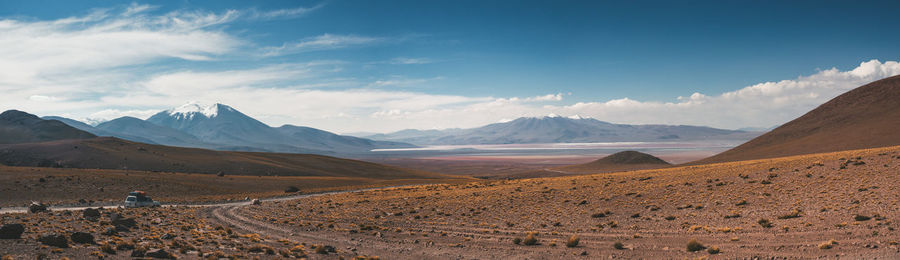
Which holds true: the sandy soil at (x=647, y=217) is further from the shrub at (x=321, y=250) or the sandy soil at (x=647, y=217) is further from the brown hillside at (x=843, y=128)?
the brown hillside at (x=843, y=128)

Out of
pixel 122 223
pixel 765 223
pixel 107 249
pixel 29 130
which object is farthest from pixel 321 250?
pixel 29 130

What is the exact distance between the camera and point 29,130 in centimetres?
16900

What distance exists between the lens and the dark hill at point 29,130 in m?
157

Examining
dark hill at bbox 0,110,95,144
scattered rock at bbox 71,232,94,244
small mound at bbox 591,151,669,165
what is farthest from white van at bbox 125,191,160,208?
A: dark hill at bbox 0,110,95,144

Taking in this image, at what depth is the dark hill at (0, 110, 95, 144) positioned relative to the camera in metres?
157

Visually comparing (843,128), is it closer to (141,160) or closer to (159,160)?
(159,160)

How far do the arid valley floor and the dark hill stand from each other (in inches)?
6957

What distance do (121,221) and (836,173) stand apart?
46992 millimetres

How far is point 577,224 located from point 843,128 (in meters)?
116

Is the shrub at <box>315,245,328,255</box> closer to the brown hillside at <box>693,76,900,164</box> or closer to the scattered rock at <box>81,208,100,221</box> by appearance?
the scattered rock at <box>81,208,100,221</box>

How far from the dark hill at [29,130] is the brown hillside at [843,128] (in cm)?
22347

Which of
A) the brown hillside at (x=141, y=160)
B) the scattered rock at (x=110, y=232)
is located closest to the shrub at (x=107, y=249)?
the scattered rock at (x=110, y=232)

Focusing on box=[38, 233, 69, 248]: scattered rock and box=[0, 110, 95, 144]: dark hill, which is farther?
box=[0, 110, 95, 144]: dark hill

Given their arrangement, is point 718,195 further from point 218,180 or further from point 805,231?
point 218,180
